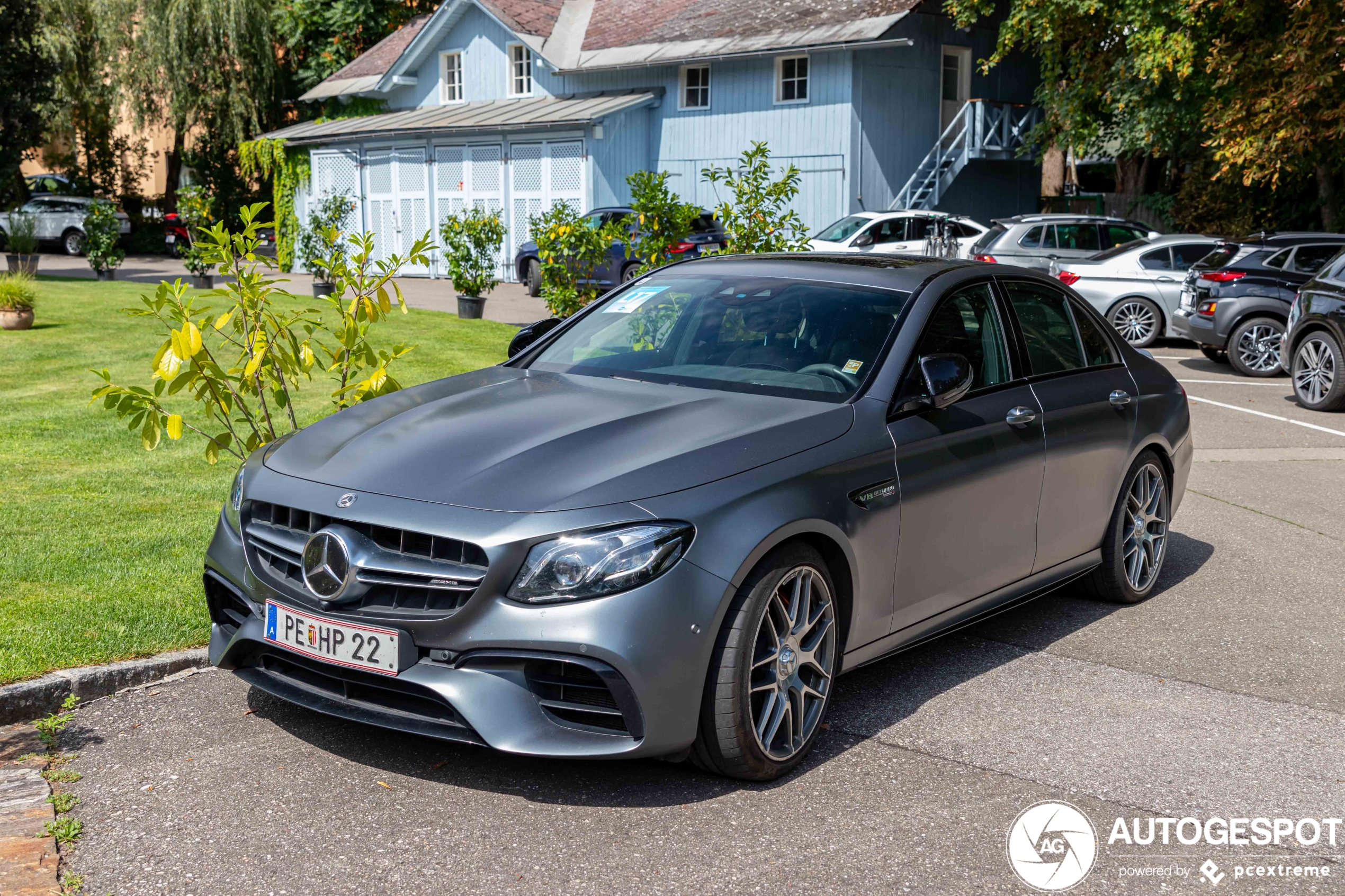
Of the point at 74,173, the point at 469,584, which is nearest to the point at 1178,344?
the point at 469,584

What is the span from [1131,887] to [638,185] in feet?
35.0

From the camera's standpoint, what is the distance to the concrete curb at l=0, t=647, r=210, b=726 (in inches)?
182

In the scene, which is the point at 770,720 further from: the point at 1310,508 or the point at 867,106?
the point at 867,106

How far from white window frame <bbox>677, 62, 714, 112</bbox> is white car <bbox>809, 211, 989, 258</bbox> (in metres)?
8.82

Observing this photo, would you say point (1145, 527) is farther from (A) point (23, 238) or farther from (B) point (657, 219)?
(A) point (23, 238)

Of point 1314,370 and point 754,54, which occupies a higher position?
point 754,54

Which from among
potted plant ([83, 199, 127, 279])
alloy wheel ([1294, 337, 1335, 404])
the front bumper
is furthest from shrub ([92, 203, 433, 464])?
potted plant ([83, 199, 127, 279])

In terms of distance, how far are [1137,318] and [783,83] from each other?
1325 cm

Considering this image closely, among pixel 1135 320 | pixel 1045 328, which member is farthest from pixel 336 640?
pixel 1135 320

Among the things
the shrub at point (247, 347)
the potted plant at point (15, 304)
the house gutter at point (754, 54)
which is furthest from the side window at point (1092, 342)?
the house gutter at point (754, 54)

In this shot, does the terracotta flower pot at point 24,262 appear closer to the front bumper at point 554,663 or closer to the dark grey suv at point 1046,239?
the dark grey suv at point 1046,239

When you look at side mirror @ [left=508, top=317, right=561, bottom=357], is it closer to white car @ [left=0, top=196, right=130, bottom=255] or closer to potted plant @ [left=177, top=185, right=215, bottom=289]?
potted plant @ [left=177, top=185, right=215, bottom=289]

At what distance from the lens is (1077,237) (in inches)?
803

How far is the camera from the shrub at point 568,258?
15.4 meters
